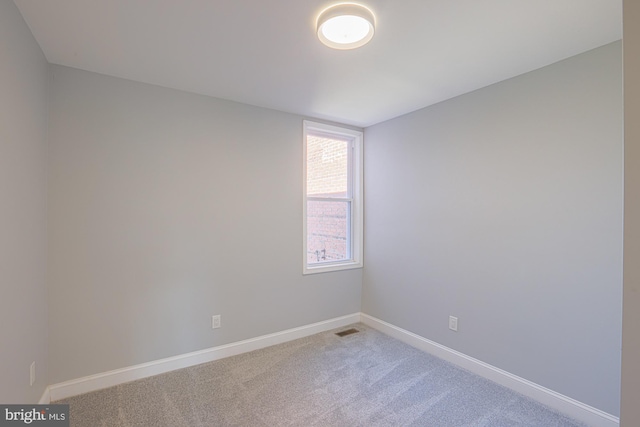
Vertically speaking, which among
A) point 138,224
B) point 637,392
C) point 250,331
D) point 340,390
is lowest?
point 340,390

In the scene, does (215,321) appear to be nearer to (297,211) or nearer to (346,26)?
(297,211)

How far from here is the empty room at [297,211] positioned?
168cm

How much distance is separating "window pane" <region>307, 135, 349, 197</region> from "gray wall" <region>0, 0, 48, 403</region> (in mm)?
2306

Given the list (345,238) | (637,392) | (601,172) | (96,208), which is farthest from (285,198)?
(637,392)

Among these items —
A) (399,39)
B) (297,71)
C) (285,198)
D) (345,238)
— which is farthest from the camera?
(345,238)

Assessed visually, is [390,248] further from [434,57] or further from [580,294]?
[434,57]

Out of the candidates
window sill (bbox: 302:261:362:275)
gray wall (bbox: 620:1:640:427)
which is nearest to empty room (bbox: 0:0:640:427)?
gray wall (bbox: 620:1:640:427)

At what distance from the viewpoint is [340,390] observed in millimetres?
2330

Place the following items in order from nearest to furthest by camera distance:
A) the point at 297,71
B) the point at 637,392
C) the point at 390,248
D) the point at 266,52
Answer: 1. the point at 637,392
2. the point at 266,52
3. the point at 297,71
4. the point at 390,248

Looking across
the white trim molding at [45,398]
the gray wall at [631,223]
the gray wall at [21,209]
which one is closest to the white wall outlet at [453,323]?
the gray wall at [631,223]

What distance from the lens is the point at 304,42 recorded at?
1911 mm

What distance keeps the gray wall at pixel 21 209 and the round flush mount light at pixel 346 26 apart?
157cm

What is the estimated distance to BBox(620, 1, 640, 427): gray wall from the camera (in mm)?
1004

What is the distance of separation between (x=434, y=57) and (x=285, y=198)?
1887 millimetres
